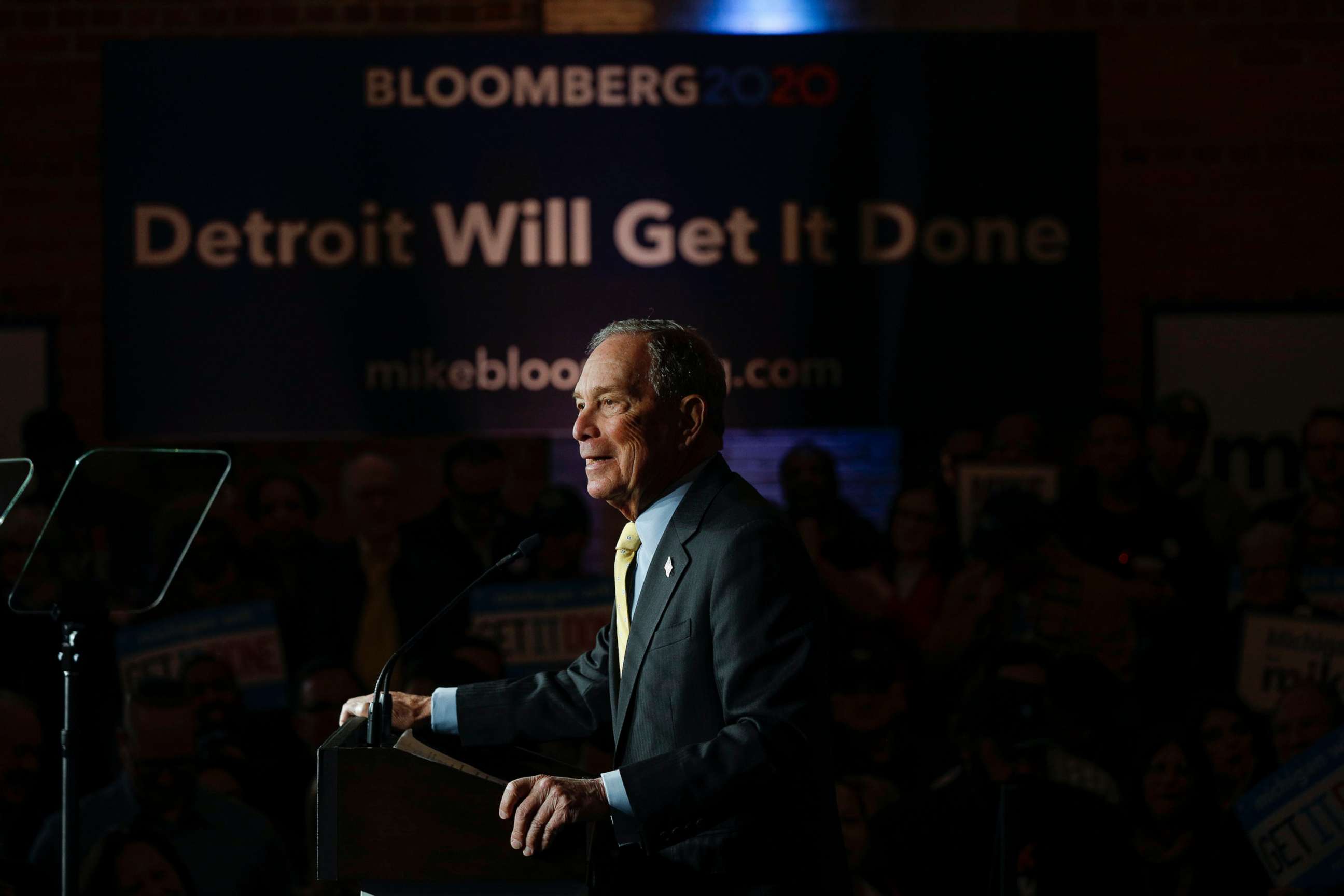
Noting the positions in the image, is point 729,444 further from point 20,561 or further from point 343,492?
point 20,561

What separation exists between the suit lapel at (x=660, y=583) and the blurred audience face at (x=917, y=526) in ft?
9.09

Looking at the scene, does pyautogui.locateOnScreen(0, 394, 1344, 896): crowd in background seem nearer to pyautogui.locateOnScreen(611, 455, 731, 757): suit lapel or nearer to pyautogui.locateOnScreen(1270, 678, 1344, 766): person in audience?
pyautogui.locateOnScreen(1270, 678, 1344, 766): person in audience

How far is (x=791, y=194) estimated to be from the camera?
5.24 metres

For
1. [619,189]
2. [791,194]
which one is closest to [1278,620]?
[791,194]

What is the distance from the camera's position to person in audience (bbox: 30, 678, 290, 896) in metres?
4.22

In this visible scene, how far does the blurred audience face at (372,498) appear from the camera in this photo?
5086 mm

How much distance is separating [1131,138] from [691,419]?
15.7ft

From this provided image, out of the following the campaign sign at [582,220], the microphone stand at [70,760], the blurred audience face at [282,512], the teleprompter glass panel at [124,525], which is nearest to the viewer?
the microphone stand at [70,760]

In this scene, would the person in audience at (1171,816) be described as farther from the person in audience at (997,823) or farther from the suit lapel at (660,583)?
the suit lapel at (660,583)

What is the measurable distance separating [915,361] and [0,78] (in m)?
4.06

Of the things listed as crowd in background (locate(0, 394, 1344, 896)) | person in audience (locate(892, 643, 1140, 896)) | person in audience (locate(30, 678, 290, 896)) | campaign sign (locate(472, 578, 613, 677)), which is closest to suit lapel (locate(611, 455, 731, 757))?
crowd in background (locate(0, 394, 1344, 896))

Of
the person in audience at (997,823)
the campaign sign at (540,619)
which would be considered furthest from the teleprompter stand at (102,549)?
the person in audience at (997,823)

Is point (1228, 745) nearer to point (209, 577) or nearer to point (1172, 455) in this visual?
point (1172, 455)

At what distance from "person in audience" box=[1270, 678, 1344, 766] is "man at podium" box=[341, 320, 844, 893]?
251 cm
